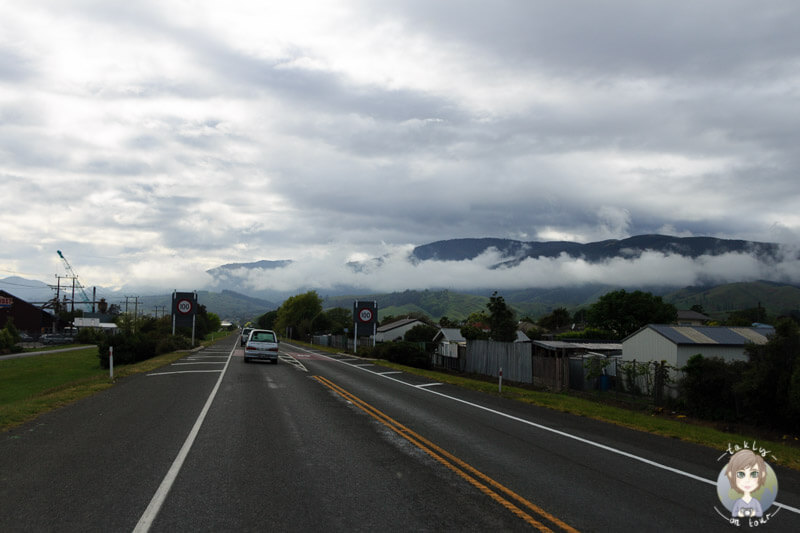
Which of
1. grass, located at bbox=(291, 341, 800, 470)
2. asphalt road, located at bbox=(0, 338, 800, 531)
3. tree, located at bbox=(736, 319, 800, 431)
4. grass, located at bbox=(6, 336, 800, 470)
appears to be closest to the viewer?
asphalt road, located at bbox=(0, 338, 800, 531)

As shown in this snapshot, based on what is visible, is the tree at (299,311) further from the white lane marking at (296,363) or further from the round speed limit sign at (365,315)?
the white lane marking at (296,363)

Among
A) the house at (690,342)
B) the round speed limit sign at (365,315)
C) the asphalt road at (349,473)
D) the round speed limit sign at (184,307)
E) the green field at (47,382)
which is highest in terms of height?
the round speed limit sign at (184,307)

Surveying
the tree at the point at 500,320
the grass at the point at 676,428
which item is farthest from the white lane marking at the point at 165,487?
the tree at the point at 500,320

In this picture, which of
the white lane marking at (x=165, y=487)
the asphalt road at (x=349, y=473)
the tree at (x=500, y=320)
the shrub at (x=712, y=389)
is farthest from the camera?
the tree at (x=500, y=320)

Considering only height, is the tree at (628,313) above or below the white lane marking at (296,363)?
above

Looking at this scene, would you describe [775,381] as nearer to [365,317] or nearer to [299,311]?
[365,317]

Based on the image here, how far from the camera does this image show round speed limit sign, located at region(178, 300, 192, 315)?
58344 millimetres

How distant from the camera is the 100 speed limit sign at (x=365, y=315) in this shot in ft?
194

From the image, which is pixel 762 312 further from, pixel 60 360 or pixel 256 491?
pixel 256 491

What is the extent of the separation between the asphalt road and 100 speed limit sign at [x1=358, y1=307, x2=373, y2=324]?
1714 inches

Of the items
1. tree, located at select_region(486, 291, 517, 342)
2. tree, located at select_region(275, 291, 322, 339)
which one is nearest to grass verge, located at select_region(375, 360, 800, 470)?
tree, located at select_region(486, 291, 517, 342)

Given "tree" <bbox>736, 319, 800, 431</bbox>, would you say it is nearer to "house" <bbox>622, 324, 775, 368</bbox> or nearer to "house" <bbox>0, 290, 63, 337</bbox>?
"house" <bbox>622, 324, 775, 368</bbox>

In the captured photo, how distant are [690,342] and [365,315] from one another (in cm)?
3392

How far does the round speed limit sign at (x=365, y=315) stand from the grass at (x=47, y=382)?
19200 mm
